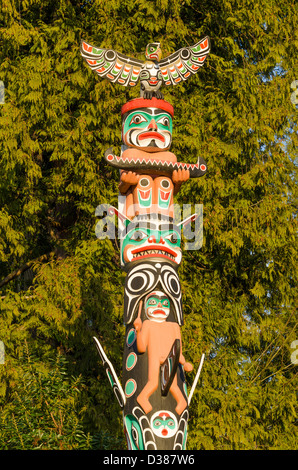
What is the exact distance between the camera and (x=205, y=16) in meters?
13.0

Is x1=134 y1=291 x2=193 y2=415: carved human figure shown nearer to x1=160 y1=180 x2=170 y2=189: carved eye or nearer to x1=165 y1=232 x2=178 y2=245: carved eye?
x1=165 y1=232 x2=178 y2=245: carved eye

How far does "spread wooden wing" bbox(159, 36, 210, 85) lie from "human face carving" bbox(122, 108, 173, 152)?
0.86 meters

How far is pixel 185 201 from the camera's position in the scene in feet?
38.3

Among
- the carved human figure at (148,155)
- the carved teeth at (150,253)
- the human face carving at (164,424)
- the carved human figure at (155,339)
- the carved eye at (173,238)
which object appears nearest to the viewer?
the human face carving at (164,424)

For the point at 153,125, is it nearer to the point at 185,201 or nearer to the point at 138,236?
the point at 138,236

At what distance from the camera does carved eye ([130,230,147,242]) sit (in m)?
7.32

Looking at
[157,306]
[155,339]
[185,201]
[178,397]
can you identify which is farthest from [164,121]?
[185,201]

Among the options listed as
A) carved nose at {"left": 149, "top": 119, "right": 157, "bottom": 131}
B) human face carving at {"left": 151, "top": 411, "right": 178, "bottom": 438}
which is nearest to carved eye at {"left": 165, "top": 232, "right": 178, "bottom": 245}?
carved nose at {"left": 149, "top": 119, "right": 157, "bottom": 131}

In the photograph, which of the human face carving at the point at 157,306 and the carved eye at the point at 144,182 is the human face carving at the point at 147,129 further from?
the human face carving at the point at 157,306

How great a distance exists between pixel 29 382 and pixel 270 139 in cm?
571

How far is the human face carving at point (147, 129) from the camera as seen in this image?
7.94 metres

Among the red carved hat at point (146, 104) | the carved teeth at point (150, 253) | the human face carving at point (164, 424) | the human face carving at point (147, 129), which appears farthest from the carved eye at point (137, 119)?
the human face carving at point (164, 424)

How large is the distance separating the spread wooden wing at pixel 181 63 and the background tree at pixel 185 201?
2.45 meters

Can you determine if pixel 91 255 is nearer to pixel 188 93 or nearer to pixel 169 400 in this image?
pixel 188 93
